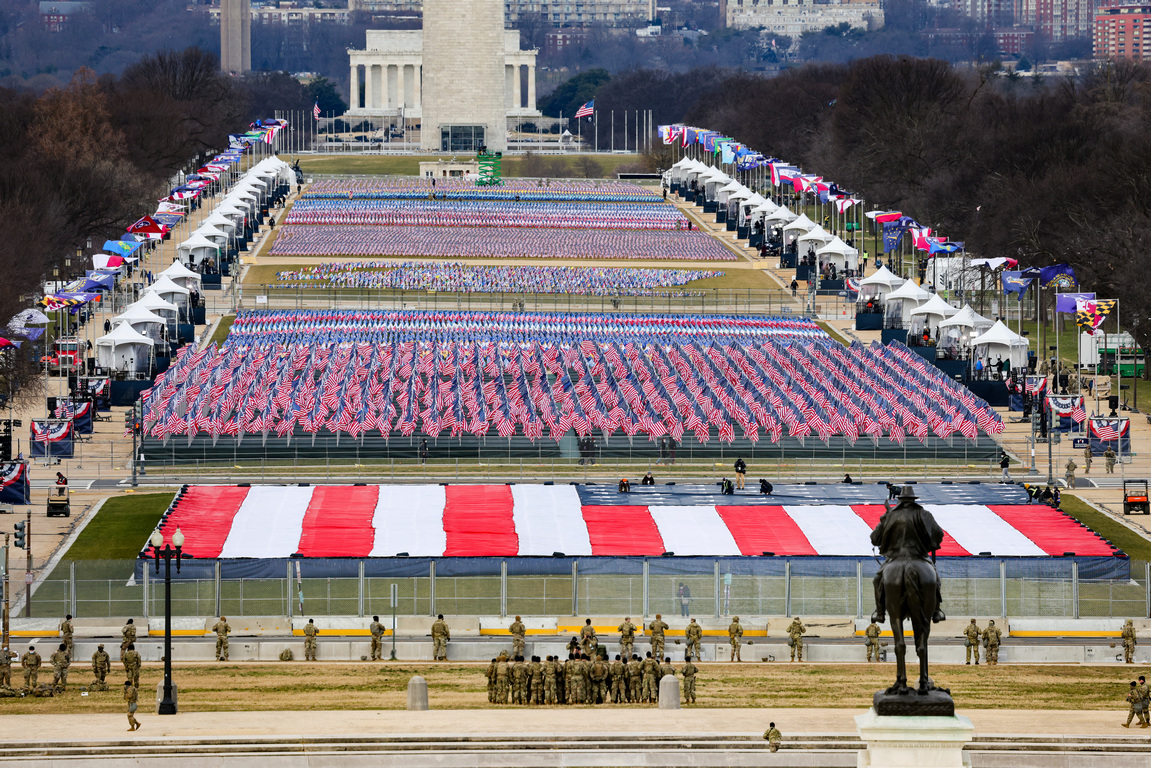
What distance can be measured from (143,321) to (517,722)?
55.3m

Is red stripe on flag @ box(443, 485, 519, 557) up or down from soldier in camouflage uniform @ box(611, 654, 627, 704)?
up

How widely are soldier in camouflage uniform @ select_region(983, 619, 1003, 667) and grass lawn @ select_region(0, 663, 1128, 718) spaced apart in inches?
17.8

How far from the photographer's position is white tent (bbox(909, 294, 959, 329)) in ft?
326

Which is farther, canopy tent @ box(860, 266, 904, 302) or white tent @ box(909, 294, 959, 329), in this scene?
canopy tent @ box(860, 266, 904, 302)

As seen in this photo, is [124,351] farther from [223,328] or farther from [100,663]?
[100,663]

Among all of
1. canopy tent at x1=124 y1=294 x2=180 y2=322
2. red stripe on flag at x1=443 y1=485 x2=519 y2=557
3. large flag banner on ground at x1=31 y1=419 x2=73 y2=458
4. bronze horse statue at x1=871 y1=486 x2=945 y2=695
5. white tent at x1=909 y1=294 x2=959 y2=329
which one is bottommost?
red stripe on flag at x1=443 y1=485 x2=519 y2=557

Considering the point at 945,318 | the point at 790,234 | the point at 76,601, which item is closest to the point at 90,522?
the point at 76,601

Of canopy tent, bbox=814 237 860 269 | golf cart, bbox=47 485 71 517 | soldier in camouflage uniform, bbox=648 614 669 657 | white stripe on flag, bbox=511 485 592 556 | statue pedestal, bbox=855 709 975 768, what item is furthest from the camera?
canopy tent, bbox=814 237 860 269

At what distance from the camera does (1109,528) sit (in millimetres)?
66000

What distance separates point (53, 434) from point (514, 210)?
88.4 metres

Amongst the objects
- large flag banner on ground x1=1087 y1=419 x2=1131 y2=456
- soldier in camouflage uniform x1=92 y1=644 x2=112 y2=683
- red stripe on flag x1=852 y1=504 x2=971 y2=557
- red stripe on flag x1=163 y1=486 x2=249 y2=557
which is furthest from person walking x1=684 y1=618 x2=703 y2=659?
large flag banner on ground x1=1087 y1=419 x2=1131 y2=456

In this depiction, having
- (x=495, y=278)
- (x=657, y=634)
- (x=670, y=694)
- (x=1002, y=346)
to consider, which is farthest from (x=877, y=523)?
(x=495, y=278)

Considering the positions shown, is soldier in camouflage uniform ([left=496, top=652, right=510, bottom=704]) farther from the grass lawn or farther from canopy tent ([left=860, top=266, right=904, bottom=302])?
canopy tent ([left=860, top=266, right=904, bottom=302])

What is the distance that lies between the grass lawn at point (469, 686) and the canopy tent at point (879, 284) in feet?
→ 204
